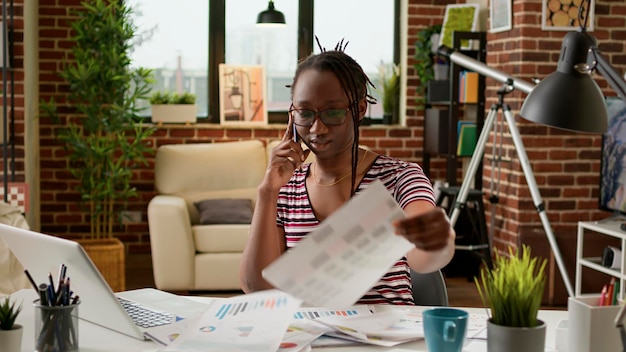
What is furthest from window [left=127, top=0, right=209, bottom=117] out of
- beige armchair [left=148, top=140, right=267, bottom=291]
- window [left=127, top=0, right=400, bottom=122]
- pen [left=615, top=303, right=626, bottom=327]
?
pen [left=615, top=303, right=626, bottom=327]

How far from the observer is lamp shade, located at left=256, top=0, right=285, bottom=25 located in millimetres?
5824

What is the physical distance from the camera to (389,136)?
6.26m

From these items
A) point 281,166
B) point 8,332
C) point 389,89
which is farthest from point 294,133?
point 389,89

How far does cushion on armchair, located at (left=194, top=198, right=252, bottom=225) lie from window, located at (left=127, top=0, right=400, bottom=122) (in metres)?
1.11

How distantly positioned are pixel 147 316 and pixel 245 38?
15.5 ft

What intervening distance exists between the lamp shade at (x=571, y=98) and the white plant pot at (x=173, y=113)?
181 inches

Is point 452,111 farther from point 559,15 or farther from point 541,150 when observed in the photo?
point 559,15

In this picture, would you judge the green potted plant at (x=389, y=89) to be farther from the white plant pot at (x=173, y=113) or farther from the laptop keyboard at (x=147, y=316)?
the laptop keyboard at (x=147, y=316)

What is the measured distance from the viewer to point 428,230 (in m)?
1.33

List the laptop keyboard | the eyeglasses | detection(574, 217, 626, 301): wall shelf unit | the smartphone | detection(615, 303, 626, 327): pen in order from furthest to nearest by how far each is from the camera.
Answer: detection(574, 217, 626, 301): wall shelf unit < the smartphone < the eyeglasses < the laptop keyboard < detection(615, 303, 626, 327): pen

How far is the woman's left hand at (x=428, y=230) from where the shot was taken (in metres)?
1.29

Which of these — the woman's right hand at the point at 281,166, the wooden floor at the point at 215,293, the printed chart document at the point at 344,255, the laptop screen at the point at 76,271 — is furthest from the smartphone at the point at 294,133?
the wooden floor at the point at 215,293

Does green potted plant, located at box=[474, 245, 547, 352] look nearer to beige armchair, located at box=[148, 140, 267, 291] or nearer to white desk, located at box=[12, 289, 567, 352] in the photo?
white desk, located at box=[12, 289, 567, 352]

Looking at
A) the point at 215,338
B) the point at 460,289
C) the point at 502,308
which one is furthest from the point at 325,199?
the point at 460,289
